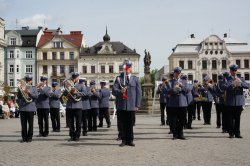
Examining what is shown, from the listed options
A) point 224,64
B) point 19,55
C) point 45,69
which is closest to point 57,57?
point 45,69

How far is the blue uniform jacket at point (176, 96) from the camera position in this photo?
12484 mm

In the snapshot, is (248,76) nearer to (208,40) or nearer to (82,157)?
(208,40)

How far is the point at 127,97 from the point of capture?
1108 cm

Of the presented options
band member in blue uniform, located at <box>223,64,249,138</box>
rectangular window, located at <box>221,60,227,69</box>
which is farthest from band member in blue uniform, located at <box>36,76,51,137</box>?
rectangular window, located at <box>221,60,227,69</box>

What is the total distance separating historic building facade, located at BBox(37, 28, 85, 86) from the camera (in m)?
78.0

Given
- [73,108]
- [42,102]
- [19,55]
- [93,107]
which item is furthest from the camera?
[19,55]

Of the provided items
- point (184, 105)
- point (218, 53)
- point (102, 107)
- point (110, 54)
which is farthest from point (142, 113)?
point (218, 53)

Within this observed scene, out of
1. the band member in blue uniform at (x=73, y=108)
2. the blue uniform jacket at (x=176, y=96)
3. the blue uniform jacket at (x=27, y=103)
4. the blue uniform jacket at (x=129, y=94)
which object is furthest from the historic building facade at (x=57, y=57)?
the blue uniform jacket at (x=129, y=94)

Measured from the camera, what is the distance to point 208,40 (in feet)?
270

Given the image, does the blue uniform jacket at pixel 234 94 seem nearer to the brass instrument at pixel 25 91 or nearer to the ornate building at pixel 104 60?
the brass instrument at pixel 25 91

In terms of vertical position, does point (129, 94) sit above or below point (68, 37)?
below

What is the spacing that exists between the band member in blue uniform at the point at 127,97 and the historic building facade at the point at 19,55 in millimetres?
68387

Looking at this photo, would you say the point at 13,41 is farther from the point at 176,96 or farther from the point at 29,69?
the point at 176,96

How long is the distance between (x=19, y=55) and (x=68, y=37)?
9.60 metres
